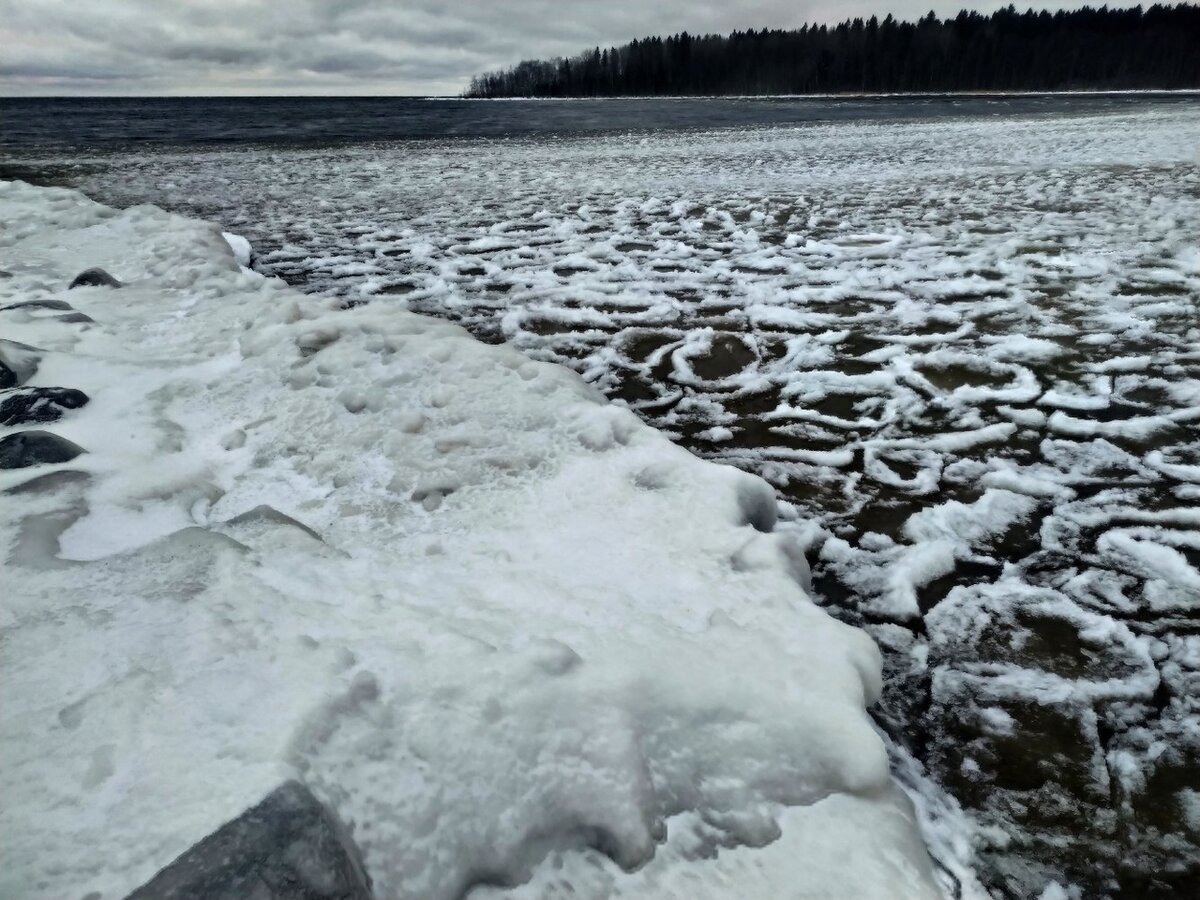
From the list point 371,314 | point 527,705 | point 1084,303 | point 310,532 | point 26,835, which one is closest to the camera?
point 26,835

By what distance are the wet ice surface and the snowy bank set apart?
28 cm

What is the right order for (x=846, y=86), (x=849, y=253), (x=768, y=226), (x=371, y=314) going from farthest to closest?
(x=846, y=86)
(x=768, y=226)
(x=849, y=253)
(x=371, y=314)

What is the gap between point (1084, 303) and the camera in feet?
13.2

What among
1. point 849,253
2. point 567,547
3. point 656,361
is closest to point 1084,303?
point 849,253

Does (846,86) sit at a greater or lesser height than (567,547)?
greater

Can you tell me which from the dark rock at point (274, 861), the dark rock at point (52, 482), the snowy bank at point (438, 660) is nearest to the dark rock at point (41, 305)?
the snowy bank at point (438, 660)

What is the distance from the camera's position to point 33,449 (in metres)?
2.12

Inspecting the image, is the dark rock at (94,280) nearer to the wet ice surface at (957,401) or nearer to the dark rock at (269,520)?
the wet ice surface at (957,401)

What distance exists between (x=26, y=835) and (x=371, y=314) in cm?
271

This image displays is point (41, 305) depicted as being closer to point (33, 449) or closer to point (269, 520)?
point (33, 449)

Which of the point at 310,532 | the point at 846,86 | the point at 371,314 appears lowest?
the point at 310,532

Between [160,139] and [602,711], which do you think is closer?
[602,711]

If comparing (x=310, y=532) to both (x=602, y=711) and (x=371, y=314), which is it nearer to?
(x=602, y=711)

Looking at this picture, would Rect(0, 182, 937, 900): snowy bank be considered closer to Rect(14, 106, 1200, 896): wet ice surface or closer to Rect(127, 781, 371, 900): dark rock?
Rect(127, 781, 371, 900): dark rock
